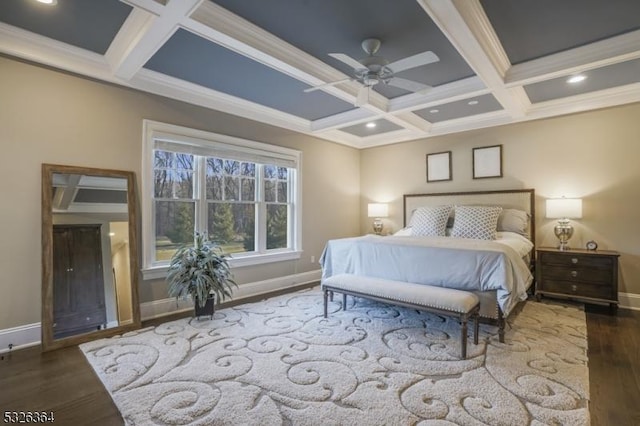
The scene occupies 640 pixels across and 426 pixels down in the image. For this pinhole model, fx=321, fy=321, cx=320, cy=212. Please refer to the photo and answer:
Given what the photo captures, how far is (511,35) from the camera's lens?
9.24 ft

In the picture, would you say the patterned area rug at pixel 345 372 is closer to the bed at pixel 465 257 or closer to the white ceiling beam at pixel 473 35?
the bed at pixel 465 257

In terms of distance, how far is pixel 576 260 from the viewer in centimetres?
396

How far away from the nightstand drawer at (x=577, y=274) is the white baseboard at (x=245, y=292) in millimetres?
3362

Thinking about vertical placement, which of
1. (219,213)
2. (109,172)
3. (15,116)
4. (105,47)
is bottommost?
(219,213)

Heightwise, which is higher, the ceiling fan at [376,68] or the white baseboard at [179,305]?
the ceiling fan at [376,68]

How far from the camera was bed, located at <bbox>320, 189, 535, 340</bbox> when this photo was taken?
9.71ft

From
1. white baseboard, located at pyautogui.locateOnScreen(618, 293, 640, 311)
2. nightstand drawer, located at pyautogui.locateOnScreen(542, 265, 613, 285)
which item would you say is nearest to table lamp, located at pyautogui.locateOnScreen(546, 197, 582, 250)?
nightstand drawer, located at pyautogui.locateOnScreen(542, 265, 613, 285)

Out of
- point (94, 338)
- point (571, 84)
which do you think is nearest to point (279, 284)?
point (94, 338)

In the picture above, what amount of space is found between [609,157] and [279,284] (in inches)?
188

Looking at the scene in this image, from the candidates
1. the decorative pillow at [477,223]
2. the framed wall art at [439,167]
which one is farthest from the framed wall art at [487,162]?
the decorative pillow at [477,223]

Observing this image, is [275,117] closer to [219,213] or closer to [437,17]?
[219,213]

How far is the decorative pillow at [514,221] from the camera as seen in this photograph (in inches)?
176

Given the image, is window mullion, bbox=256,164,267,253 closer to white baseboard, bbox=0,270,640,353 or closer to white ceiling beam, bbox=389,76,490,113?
white baseboard, bbox=0,270,640,353

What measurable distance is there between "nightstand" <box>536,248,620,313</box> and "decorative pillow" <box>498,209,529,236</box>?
1.30 ft
